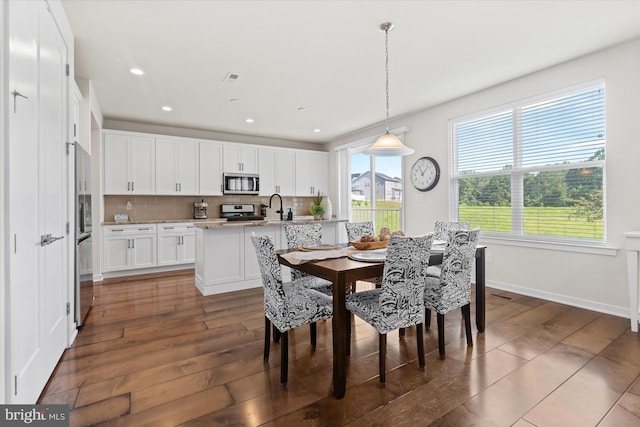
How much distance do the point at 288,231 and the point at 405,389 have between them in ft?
5.71

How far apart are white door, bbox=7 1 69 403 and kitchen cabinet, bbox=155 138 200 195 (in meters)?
3.28

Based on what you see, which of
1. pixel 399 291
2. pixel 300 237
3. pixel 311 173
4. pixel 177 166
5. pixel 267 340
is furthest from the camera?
pixel 311 173

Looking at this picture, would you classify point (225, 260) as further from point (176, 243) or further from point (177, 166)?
point (177, 166)

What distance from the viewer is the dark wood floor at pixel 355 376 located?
1.67 metres

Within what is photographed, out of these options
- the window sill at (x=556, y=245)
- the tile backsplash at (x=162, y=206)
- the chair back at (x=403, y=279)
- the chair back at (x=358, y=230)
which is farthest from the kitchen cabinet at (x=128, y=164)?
the window sill at (x=556, y=245)

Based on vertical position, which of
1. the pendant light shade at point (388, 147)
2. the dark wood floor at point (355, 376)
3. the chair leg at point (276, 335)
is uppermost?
the pendant light shade at point (388, 147)

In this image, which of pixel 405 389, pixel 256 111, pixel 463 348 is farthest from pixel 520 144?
pixel 256 111

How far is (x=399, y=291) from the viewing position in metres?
1.96

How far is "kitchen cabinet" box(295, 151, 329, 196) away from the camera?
700cm

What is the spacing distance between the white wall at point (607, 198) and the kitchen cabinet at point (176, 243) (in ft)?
15.6

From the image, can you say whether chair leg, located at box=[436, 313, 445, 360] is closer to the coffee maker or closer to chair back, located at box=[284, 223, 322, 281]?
chair back, located at box=[284, 223, 322, 281]

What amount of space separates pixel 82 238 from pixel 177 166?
3077 mm

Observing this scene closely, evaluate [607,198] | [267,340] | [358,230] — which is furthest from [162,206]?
[607,198]

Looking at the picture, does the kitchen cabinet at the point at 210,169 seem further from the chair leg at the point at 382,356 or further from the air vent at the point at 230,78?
the chair leg at the point at 382,356
